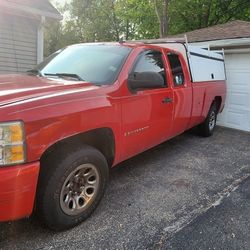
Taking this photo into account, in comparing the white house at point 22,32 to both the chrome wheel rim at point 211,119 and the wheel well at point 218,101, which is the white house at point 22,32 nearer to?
the wheel well at point 218,101

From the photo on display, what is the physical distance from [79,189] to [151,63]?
2267 mm

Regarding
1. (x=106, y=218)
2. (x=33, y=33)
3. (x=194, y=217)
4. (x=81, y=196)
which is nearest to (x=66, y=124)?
(x=81, y=196)

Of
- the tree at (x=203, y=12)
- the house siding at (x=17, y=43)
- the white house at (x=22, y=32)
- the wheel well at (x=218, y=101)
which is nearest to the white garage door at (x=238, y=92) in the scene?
the wheel well at (x=218, y=101)

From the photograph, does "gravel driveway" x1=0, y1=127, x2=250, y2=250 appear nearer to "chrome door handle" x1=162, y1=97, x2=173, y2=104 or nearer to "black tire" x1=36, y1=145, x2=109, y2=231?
"black tire" x1=36, y1=145, x2=109, y2=231

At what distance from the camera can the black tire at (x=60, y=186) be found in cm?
296

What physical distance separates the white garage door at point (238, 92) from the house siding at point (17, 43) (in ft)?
18.2

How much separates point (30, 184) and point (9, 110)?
64 centimetres

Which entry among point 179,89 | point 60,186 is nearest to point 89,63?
point 179,89

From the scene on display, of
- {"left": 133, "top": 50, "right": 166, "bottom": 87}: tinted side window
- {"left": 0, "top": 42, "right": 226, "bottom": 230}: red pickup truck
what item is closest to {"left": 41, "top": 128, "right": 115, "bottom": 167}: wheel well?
{"left": 0, "top": 42, "right": 226, "bottom": 230}: red pickup truck

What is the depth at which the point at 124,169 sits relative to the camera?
5047 millimetres

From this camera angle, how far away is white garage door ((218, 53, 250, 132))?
8.80 metres

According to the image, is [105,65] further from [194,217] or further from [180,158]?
[180,158]

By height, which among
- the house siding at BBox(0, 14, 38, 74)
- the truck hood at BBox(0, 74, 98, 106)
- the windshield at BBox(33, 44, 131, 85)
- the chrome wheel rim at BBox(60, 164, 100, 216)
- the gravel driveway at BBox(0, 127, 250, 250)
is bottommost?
the gravel driveway at BBox(0, 127, 250, 250)

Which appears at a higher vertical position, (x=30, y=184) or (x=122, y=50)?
(x=122, y=50)
